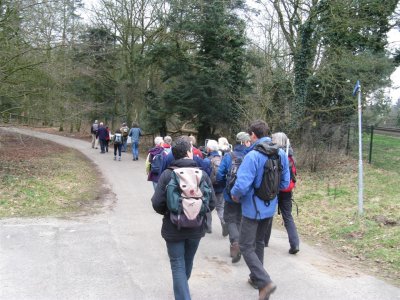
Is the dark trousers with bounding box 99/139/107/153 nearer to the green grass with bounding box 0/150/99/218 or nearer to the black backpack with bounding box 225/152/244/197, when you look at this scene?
the green grass with bounding box 0/150/99/218

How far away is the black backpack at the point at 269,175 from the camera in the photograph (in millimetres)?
4703

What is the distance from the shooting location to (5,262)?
229 inches

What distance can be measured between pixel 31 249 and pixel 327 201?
7.29 m

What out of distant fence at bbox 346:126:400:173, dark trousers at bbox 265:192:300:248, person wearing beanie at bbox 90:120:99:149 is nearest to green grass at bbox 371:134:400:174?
distant fence at bbox 346:126:400:173

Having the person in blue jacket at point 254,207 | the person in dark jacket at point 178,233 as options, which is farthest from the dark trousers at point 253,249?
the person in dark jacket at point 178,233

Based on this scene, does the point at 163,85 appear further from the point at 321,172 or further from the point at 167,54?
the point at 321,172

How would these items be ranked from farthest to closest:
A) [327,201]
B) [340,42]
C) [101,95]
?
[101,95]
[340,42]
[327,201]

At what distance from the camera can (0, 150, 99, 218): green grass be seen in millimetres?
9586

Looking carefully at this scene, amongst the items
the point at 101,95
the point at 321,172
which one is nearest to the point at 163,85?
the point at 101,95

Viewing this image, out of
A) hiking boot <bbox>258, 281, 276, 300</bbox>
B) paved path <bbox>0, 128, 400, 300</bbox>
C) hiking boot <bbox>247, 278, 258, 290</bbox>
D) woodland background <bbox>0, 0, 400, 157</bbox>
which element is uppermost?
woodland background <bbox>0, 0, 400, 157</bbox>

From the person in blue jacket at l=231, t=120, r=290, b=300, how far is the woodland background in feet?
34.5

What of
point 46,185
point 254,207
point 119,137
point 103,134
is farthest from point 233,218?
point 103,134

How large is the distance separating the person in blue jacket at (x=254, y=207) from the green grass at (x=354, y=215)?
2147mm

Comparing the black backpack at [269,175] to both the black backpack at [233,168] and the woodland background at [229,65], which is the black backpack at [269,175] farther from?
the woodland background at [229,65]
